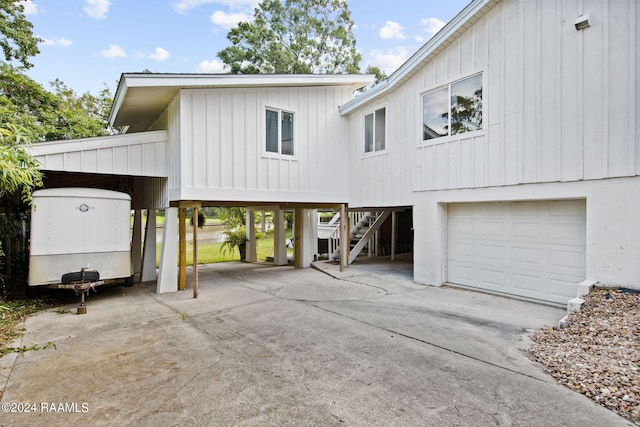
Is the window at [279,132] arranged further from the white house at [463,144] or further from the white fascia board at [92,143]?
the white fascia board at [92,143]

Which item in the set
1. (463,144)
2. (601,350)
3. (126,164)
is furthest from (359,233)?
(601,350)

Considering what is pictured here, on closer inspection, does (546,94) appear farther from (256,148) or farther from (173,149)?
(173,149)

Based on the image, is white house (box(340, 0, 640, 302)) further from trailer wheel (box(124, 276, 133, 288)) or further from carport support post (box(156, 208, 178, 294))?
trailer wheel (box(124, 276, 133, 288))

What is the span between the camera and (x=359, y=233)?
1378 cm

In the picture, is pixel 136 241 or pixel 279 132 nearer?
pixel 279 132

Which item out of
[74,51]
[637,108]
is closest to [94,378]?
[637,108]

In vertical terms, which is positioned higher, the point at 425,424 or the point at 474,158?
the point at 474,158

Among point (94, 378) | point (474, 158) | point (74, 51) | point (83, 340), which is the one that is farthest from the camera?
point (74, 51)

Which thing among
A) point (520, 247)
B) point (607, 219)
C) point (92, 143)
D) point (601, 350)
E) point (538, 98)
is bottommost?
point (601, 350)

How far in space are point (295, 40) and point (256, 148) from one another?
615 inches

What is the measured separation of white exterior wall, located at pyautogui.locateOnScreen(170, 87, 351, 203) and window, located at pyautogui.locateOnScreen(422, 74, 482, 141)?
297cm

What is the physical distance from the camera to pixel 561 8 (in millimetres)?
5875

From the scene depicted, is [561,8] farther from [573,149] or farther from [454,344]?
[454,344]

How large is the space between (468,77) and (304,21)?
17.1 metres
